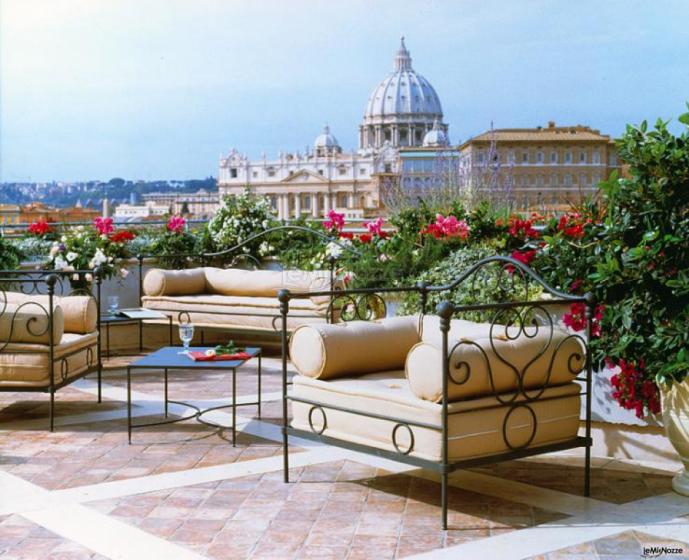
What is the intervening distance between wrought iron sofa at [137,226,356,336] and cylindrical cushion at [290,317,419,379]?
320cm

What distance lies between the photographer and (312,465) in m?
5.30

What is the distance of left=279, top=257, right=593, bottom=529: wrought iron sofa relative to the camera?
4.32m

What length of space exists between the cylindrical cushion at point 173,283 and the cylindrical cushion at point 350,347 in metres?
4.47

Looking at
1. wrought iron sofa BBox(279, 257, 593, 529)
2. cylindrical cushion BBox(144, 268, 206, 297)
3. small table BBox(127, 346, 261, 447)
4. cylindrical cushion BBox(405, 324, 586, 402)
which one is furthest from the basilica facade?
cylindrical cushion BBox(405, 324, 586, 402)

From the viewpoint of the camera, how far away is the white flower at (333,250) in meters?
9.27

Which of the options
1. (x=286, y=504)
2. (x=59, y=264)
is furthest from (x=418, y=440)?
(x=59, y=264)

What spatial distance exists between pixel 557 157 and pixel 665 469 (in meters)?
105

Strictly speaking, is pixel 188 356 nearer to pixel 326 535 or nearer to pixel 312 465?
pixel 312 465

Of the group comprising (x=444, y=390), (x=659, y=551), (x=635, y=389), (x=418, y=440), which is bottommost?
(x=659, y=551)

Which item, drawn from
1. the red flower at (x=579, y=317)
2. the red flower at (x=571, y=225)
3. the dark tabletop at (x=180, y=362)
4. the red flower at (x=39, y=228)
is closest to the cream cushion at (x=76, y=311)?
the dark tabletop at (x=180, y=362)

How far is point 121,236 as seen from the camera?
1027cm

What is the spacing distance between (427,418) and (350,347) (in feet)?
2.42

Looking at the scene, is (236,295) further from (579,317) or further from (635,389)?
(635,389)

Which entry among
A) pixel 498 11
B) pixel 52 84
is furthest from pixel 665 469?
pixel 498 11
